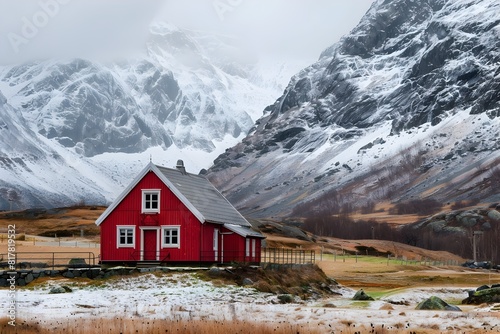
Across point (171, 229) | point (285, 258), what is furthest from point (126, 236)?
point (285, 258)

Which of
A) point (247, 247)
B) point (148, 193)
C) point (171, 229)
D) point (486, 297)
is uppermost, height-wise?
point (148, 193)

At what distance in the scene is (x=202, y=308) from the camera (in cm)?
4759

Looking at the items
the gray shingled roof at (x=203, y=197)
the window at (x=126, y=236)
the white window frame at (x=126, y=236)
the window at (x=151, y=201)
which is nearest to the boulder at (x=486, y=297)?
the gray shingled roof at (x=203, y=197)

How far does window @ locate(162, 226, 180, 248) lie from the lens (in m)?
68.4

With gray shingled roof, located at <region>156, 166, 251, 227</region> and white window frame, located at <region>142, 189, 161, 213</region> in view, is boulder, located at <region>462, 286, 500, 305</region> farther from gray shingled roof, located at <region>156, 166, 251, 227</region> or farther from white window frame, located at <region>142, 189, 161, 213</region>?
white window frame, located at <region>142, 189, 161, 213</region>

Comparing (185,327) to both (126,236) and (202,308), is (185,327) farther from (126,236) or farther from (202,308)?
(126,236)

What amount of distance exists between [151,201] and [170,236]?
10.2 ft

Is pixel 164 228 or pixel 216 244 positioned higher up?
pixel 164 228

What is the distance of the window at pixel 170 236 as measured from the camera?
224 feet

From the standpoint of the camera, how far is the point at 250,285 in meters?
58.9

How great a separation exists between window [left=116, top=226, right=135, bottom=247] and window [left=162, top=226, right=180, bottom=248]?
2538mm

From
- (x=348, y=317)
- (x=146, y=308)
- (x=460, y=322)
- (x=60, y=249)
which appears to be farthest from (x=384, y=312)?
(x=60, y=249)

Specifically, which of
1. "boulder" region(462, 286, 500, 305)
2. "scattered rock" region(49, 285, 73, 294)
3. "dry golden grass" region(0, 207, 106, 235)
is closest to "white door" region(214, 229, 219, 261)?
"scattered rock" region(49, 285, 73, 294)

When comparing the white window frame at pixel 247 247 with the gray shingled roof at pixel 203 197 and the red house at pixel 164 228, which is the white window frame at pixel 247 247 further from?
the gray shingled roof at pixel 203 197
